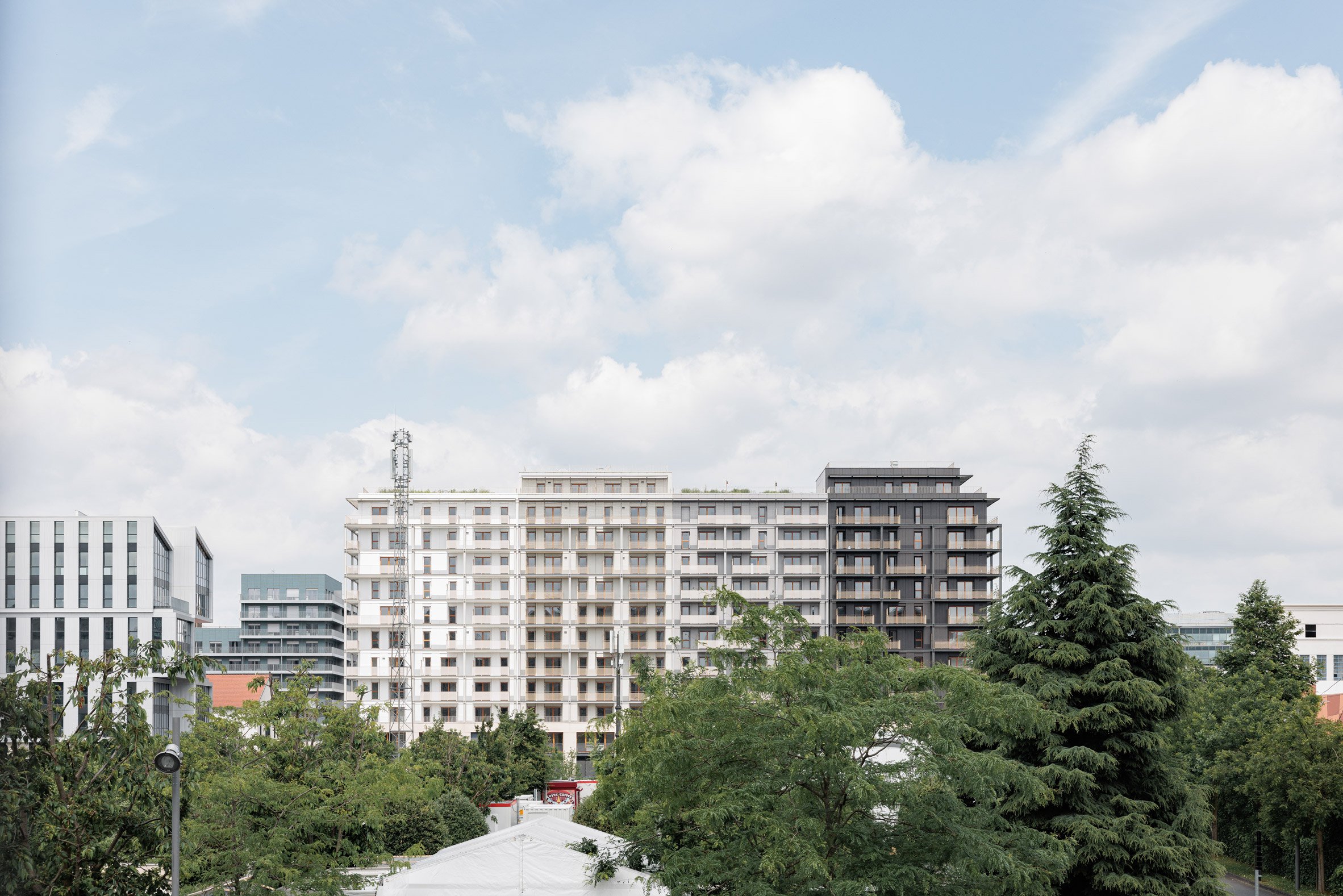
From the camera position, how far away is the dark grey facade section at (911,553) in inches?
3688

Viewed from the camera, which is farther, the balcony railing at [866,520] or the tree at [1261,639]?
the balcony railing at [866,520]

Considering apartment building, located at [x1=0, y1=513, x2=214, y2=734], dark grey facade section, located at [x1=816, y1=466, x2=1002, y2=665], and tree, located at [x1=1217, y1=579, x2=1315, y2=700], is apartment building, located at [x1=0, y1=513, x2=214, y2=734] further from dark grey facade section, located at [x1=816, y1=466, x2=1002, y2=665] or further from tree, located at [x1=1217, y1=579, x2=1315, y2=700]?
tree, located at [x1=1217, y1=579, x2=1315, y2=700]

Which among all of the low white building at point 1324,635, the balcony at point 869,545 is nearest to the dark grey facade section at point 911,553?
the balcony at point 869,545

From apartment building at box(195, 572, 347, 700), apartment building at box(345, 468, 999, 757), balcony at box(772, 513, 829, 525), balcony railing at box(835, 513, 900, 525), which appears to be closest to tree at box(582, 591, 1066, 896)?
apartment building at box(345, 468, 999, 757)

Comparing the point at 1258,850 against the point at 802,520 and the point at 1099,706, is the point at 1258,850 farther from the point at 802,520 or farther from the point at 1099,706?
the point at 802,520

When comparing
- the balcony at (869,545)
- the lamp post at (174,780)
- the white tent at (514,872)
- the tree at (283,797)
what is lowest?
the white tent at (514,872)

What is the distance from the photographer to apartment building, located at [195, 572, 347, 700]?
154250 millimetres

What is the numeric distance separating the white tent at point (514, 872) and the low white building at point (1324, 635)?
99.6 metres

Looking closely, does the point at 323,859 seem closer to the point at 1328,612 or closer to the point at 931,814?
the point at 931,814

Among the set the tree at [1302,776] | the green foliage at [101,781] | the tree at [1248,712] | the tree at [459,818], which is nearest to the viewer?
the green foliage at [101,781]

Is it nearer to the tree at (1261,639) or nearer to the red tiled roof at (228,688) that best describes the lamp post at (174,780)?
the tree at (1261,639)

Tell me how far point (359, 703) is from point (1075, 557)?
684 inches

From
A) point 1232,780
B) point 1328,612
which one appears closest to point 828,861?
point 1232,780

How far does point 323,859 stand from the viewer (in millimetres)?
21016
